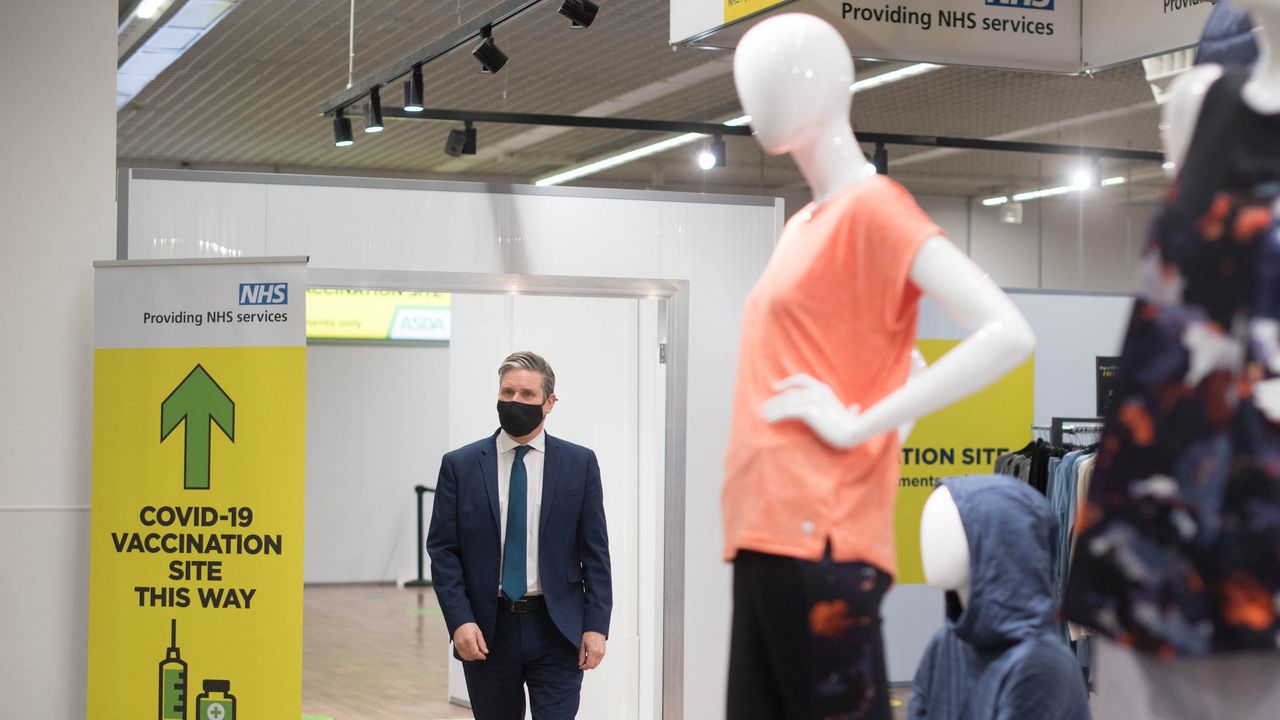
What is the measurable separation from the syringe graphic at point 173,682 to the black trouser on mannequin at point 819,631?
3.92 meters

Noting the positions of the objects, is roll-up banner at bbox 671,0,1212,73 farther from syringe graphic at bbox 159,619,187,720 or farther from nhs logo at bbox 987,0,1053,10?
syringe graphic at bbox 159,619,187,720

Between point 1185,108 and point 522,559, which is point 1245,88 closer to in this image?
point 1185,108

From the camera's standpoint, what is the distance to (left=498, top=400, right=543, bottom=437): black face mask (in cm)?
408

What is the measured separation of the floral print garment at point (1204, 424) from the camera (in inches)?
47.7

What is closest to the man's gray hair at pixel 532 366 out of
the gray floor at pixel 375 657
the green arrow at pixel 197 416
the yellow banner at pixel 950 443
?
the green arrow at pixel 197 416

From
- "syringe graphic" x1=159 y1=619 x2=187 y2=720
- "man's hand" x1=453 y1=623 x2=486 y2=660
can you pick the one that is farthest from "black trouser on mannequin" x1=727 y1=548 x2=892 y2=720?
"syringe graphic" x1=159 y1=619 x2=187 y2=720

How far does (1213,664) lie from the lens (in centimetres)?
125

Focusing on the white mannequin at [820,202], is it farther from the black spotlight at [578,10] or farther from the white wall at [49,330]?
the white wall at [49,330]

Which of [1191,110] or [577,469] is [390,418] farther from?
[1191,110]

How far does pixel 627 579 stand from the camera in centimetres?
672

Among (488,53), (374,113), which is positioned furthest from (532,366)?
(374,113)

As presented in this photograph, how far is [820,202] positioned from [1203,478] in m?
0.63

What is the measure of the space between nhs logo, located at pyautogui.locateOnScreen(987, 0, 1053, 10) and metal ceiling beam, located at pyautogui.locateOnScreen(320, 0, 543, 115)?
207cm

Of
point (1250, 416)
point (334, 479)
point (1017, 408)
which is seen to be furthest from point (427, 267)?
point (334, 479)
